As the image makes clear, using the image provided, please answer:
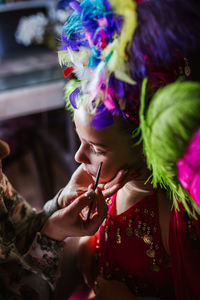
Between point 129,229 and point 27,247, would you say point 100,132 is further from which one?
point 27,247

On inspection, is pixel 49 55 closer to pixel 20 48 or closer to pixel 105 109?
pixel 20 48

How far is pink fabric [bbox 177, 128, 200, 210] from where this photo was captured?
1.81ft

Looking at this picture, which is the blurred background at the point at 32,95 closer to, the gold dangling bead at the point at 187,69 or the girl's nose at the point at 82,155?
the girl's nose at the point at 82,155

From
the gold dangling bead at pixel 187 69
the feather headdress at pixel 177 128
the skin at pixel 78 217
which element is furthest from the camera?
the skin at pixel 78 217

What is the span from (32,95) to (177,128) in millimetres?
1494

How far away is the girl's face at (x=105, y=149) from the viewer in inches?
28.4

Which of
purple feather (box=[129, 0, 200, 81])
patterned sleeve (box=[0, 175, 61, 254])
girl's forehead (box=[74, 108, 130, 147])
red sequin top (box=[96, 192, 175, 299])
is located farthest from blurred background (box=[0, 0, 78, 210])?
purple feather (box=[129, 0, 200, 81])

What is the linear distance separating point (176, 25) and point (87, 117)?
27cm

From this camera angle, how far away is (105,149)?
2.45ft

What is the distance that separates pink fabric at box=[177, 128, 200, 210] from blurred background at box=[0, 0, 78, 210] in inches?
51.4

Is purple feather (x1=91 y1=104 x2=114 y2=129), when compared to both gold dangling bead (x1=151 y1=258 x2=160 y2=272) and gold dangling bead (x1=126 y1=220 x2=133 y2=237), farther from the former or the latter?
gold dangling bead (x1=151 y1=258 x2=160 y2=272)

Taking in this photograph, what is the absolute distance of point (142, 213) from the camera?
0.85m

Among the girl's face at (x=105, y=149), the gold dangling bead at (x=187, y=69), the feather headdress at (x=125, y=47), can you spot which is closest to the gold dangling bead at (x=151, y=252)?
the girl's face at (x=105, y=149)

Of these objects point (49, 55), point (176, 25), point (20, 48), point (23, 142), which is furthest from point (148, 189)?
point (20, 48)
